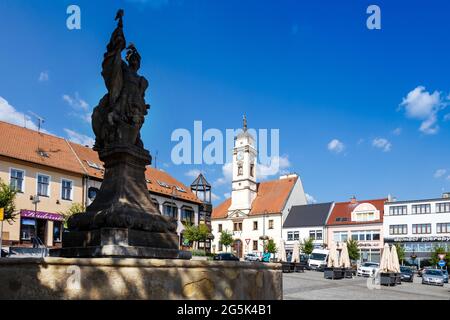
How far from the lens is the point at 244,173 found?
246ft

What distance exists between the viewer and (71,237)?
25.0 ft

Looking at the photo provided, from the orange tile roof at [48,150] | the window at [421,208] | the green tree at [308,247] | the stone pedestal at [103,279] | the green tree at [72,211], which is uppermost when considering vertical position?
the orange tile roof at [48,150]

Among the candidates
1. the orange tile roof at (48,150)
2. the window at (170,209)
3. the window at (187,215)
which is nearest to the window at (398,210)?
the window at (187,215)

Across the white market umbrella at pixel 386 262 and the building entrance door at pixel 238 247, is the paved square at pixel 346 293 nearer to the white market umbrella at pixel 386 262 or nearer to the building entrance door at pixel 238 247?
the white market umbrella at pixel 386 262

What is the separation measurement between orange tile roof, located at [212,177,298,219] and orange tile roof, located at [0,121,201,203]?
29752mm

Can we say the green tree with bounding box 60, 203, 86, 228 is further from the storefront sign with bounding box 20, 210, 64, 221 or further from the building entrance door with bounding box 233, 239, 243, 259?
the building entrance door with bounding box 233, 239, 243, 259

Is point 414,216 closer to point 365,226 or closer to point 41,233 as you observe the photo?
point 365,226

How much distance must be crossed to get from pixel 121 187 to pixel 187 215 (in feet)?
138

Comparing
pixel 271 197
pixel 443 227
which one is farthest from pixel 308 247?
pixel 443 227

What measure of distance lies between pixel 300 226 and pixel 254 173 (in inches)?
565

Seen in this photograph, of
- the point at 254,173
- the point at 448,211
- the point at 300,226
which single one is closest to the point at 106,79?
the point at 448,211

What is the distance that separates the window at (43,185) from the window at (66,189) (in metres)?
1.38

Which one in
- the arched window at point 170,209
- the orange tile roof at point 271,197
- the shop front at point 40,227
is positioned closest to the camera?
the shop front at point 40,227

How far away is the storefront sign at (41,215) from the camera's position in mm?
31927
